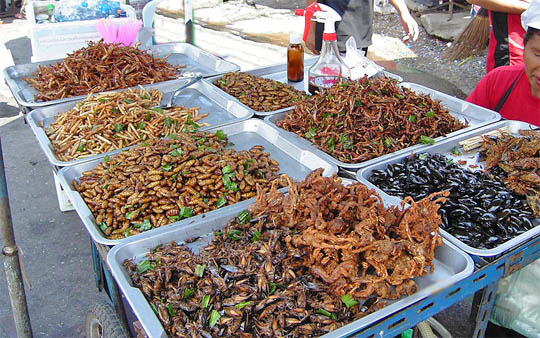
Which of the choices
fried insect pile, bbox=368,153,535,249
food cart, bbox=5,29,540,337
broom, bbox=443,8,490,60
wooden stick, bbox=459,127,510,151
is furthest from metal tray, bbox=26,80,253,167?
broom, bbox=443,8,490,60

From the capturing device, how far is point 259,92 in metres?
3.29

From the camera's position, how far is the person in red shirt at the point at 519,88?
2.77 metres

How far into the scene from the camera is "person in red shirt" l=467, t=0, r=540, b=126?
277 centimetres

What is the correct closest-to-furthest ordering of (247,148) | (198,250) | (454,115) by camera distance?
(198,250)
(247,148)
(454,115)

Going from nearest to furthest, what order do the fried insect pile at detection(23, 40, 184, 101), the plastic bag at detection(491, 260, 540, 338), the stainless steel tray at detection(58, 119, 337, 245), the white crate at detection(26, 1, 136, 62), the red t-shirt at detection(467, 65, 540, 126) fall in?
the stainless steel tray at detection(58, 119, 337, 245), the plastic bag at detection(491, 260, 540, 338), the red t-shirt at detection(467, 65, 540, 126), the fried insect pile at detection(23, 40, 184, 101), the white crate at detection(26, 1, 136, 62)

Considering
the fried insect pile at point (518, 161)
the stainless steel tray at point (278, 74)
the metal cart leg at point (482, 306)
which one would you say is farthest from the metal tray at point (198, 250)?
the stainless steel tray at point (278, 74)

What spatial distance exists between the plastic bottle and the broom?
512 centimetres

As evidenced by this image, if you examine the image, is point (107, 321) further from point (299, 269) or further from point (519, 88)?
point (519, 88)

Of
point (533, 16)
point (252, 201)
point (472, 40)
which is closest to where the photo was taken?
point (252, 201)

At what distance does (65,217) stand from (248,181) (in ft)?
10.1

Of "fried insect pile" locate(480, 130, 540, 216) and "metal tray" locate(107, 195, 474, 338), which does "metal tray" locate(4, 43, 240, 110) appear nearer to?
"metal tray" locate(107, 195, 474, 338)

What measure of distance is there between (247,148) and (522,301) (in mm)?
1747

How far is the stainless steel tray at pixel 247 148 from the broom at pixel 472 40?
6.00 m

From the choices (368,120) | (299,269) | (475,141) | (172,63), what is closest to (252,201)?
(299,269)
